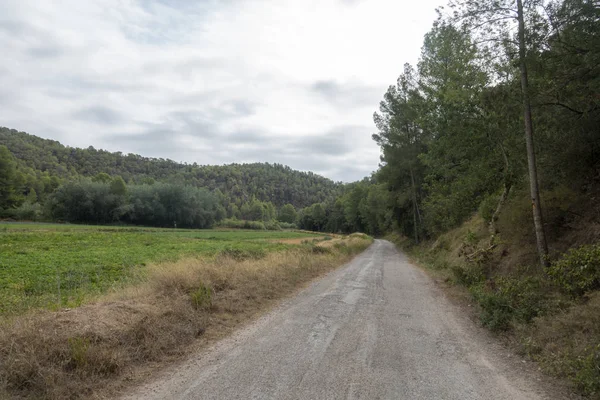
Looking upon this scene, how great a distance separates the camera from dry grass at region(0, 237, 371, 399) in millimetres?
4137

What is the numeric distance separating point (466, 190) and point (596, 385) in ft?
44.4

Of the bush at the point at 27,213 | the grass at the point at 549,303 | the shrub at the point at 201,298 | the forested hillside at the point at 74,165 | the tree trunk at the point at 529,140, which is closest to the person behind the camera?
the grass at the point at 549,303

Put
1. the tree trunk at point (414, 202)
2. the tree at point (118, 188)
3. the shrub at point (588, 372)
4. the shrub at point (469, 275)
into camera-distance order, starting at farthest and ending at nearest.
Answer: the tree at point (118, 188), the tree trunk at point (414, 202), the shrub at point (469, 275), the shrub at point (588, 372)

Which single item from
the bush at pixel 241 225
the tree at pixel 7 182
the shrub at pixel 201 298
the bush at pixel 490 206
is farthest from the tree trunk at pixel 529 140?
the bush at pixel 241 225

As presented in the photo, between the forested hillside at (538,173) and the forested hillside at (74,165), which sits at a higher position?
the forested hillside at (74,165)

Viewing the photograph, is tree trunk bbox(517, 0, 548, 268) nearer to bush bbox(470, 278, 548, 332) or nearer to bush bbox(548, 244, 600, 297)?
bush bbox(470, 278, 548, 332)

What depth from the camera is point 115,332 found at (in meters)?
5.30

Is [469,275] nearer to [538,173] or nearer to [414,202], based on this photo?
[538,173]

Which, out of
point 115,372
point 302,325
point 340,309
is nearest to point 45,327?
point 115,372

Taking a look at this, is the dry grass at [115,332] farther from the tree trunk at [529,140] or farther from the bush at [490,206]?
the bush at [490,206]

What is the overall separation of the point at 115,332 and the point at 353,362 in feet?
11.8

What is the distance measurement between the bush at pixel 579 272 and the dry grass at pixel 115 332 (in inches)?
254

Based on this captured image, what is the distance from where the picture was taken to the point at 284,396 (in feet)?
13.2

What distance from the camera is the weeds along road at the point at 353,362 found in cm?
421
